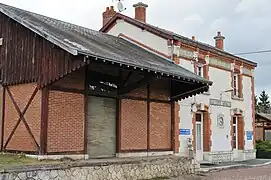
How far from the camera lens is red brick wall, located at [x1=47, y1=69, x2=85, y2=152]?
12.3 m

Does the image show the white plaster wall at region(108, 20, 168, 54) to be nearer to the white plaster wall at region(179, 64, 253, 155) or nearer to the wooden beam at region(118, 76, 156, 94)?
the white plaster wall at region(179, 64, 253, 155)

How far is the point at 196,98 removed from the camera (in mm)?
19297

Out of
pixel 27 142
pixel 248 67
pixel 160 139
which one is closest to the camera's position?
pixel 27 142

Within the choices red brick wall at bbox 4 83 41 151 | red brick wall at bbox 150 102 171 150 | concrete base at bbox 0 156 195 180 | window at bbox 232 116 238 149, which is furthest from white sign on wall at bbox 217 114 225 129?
red brick wall at bbox 4 83 41 151

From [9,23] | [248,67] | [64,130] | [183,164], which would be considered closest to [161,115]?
[183,164]

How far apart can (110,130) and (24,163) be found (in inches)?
165

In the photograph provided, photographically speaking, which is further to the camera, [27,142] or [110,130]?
[110,130]

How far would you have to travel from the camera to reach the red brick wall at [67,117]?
1228cm

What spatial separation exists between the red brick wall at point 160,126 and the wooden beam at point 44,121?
194 inches

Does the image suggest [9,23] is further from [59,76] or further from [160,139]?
[160,139]

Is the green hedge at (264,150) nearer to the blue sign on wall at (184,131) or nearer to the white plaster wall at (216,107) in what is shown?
the white plaster wall at (216,107)

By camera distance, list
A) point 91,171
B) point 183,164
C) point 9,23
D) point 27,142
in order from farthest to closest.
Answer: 1. point 183,164
2. point 9,23
3. point 27,142
4. point 91,171

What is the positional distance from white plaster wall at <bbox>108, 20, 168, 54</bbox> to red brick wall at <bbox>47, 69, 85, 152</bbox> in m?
5.93

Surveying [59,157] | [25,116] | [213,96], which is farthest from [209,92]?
[25,116]
